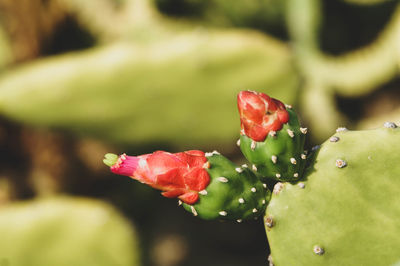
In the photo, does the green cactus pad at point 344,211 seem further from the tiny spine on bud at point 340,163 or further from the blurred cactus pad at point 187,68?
the blurred cactus pad at point 187,68

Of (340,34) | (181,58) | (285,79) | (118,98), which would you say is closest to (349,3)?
(340,34)

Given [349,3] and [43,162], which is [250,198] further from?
[349,3]

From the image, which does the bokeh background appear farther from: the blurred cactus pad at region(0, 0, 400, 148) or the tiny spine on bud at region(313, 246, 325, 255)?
the tiny spine on bud at region(313, 246, 325, 255)

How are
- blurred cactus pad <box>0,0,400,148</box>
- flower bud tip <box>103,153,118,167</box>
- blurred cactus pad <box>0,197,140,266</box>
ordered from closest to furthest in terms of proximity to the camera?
1. flower bud tip <box>103,153,118,167</box>
2. blurred cactus pad <box>0,0,400,148</box>
3. blurred cactus pad <box>0,197,140,266</box>

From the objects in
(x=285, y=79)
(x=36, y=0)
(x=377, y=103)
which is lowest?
(x=377, y=103)

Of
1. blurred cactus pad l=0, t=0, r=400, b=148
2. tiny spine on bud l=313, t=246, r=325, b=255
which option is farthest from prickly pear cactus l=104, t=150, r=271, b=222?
blurred cactus pad l=0, t=0, r=400, b=148

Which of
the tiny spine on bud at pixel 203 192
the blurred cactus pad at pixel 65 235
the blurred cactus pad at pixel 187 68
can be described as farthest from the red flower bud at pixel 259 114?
the blurred cactus pad at pixel 65 235
